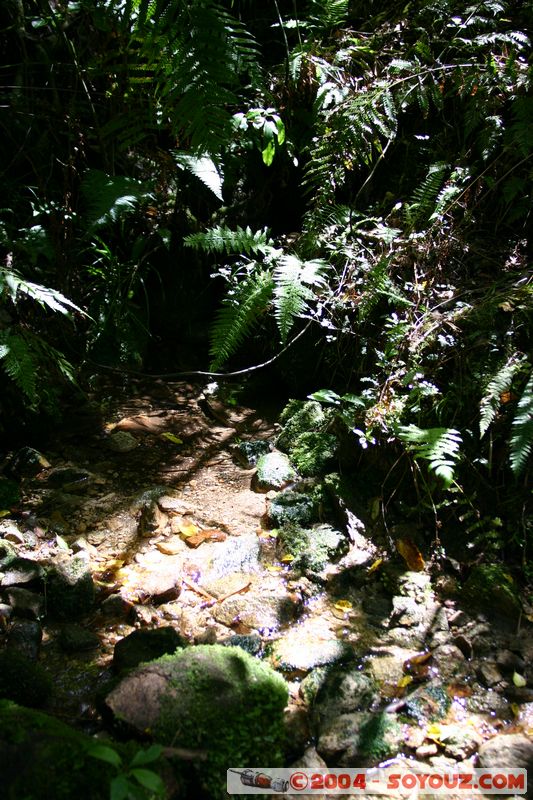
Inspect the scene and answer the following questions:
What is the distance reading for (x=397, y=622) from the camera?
2.45m

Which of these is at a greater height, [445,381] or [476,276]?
[476,276]

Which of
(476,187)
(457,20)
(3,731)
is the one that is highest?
(457,20)

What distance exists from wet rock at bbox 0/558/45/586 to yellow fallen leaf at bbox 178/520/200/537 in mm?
698

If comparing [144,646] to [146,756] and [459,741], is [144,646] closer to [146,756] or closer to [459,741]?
[146,756]

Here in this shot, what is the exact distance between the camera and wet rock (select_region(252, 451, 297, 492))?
3.13m

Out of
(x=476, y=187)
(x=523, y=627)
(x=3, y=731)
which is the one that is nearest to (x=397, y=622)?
(x=523, y=627)

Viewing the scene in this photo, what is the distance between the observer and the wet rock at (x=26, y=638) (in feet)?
6.91

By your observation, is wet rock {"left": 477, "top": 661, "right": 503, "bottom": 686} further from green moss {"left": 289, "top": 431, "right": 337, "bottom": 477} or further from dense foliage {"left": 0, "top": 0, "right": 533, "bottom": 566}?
green moss {"left": 289, "top": 431, "right": 337, "bottom": 477}

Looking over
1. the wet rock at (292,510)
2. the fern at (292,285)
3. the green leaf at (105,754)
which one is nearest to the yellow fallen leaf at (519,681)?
the wet rock at (292,510)

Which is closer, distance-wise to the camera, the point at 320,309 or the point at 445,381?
the point at 445,381

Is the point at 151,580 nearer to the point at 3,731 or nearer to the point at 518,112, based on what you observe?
the point at 3,731

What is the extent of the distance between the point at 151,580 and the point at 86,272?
2125 mm

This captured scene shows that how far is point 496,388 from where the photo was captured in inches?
104

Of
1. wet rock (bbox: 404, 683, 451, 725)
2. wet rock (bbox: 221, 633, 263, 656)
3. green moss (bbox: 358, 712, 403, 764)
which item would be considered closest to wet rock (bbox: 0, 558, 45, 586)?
wet rock (bbox: 221, 633, 263, 656)
